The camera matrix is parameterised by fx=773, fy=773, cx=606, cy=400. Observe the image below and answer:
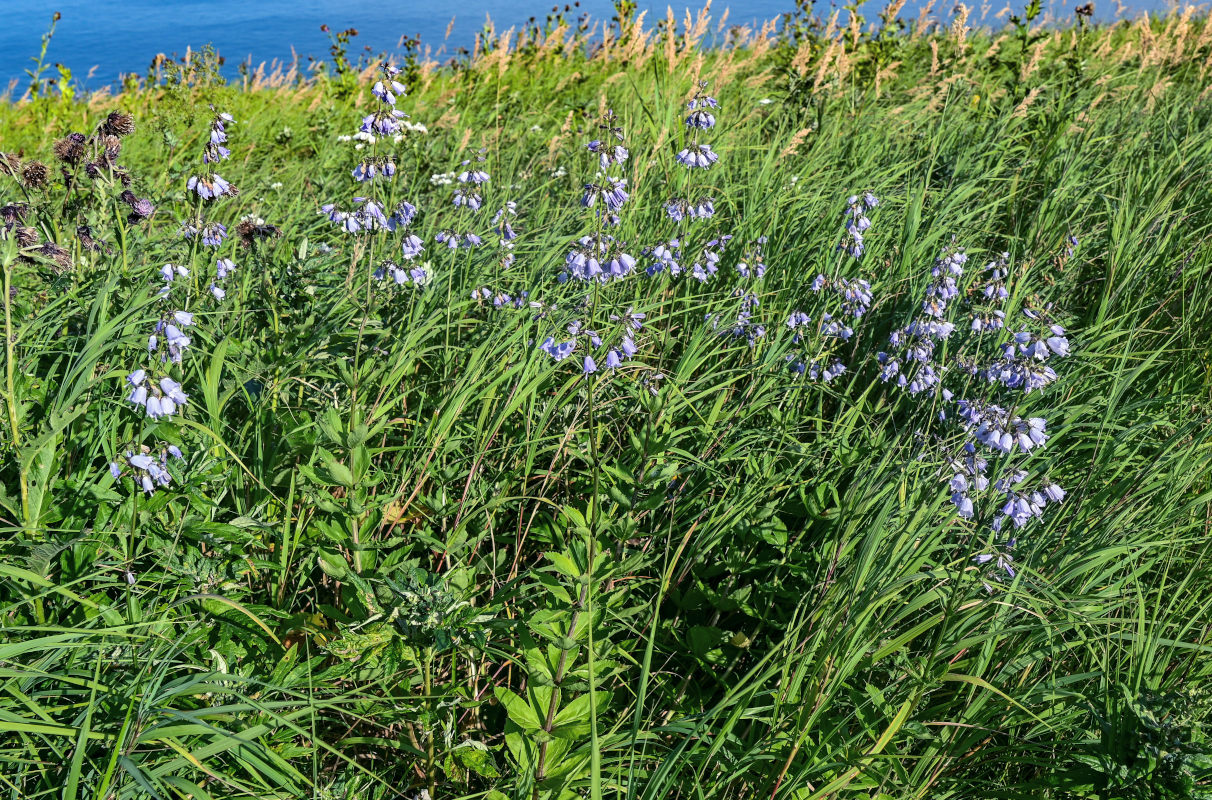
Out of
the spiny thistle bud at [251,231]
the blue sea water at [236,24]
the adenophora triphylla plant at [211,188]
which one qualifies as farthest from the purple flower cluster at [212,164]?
the blue sea water at [236,24]

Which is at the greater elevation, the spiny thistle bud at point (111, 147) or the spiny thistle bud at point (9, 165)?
the spiny thistle bud at point (111, 147)

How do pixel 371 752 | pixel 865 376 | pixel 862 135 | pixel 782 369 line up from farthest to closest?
1. pixel 862 135
2. pixel 865 376
3. pixel 782 369
4. pixel 371 752

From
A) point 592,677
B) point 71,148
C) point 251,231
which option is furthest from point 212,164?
point 592,677

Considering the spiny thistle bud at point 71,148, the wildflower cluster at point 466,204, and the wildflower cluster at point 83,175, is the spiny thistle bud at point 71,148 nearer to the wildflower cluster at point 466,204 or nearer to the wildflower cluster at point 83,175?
the wildflower cluster at point 83,175

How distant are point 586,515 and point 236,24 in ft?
112

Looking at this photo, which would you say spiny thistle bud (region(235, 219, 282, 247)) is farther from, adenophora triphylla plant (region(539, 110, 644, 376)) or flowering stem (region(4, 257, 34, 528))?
adenophora triphylla plant (region(539, 110, 644, 376))

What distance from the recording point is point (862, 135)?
15.2 ft

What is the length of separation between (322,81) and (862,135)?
5.29 meters

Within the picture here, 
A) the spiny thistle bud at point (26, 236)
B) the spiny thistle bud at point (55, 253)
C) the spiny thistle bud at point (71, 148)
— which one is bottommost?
the spiny thistle bud at point (55, 253)

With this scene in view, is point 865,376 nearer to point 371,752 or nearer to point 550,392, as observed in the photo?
point 550,392

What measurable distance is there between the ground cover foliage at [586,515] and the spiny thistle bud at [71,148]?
0.03 ft

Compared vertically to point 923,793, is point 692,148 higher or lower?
higher

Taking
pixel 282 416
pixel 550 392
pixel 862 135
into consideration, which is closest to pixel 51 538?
pixel 282 416

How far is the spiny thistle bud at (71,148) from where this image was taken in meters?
2.33
